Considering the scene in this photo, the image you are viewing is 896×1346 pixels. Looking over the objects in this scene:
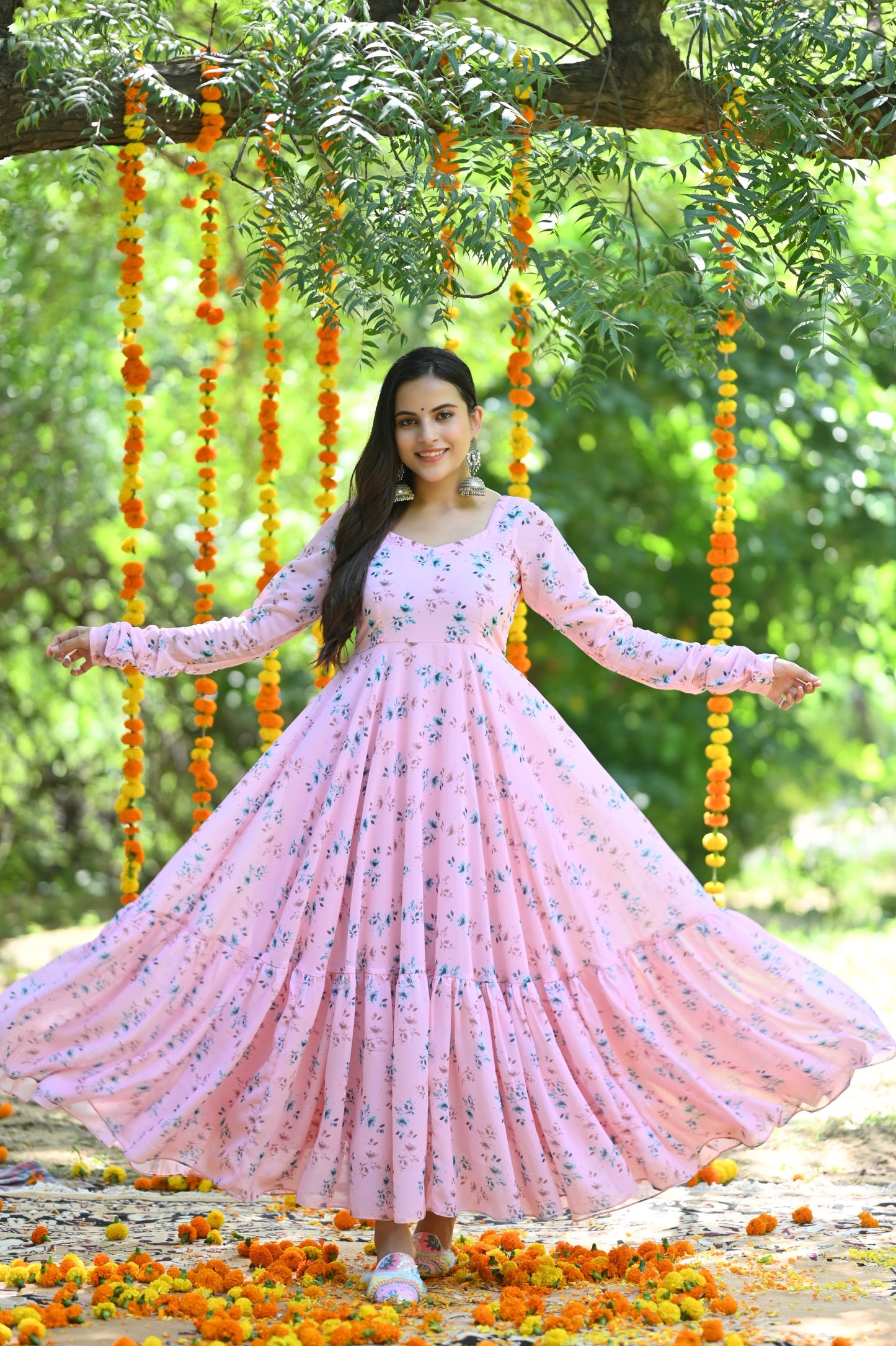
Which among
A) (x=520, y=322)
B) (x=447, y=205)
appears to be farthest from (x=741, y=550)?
(x=447, y=205)

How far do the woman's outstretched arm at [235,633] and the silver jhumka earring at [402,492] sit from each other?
0.14 m

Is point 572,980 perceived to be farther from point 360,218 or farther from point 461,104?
point 461,104

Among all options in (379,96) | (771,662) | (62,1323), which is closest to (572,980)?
(771,662)

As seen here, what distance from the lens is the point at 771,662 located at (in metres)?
2.65

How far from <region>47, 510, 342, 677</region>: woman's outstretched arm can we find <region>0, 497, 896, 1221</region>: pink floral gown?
0.02 m

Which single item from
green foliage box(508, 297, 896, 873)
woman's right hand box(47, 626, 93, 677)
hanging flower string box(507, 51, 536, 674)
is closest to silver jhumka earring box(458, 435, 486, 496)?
hanging flower string box(507, 51, 536, 674)

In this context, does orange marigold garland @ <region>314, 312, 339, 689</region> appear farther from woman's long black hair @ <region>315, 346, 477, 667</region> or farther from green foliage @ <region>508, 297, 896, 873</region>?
green foliage @ <region>508, 297, 896, 873</region>

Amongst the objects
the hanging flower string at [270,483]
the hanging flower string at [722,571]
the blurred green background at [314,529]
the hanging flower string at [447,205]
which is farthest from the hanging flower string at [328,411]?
the blurred green background at [314,529]

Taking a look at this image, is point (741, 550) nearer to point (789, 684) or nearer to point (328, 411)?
point (328, 411)

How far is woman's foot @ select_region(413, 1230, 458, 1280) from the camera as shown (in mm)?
2531

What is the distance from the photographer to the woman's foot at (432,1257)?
2531 mm

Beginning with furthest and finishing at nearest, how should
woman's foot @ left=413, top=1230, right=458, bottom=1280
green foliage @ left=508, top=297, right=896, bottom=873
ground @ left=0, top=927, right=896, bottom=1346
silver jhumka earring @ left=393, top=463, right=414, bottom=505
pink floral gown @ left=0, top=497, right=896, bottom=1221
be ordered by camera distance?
green foliage @ left=508, top=297, right=896, bottom=873 < silver jhumka earring @ left=393, top=463, right=414, bottom=505 < woman's foot @ left=413, top=1230, right=458, bottom=1280 < pink floral gown @ left=0, top=497, right=896, bottom=1221 < ground @ left=0, top=927, right=896, bottom=1346

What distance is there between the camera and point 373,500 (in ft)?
8.96

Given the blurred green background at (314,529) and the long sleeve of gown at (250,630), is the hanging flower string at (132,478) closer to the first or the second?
the long sleeve of gown at (250,630)
